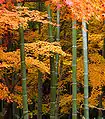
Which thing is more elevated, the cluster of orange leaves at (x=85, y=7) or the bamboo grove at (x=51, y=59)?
the cluster of orange leaves at (x=85, y=7)

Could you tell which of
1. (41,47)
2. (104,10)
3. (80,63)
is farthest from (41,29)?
(104,10)

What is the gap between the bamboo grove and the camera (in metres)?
6.10

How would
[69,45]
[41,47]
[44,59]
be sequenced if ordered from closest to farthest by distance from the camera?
[41,47]
[44,59]
[69,45]

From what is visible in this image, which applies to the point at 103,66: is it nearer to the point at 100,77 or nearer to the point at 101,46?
the point at 100,77

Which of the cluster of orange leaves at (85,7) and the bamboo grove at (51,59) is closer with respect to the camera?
the cluster of orange leaves at (85,7)

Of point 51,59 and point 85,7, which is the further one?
point 51,59

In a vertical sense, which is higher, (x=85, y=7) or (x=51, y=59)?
(x=85, y=7)

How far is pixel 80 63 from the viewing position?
32.1 ft

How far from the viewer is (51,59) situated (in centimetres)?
727

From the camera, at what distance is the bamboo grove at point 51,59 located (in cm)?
610

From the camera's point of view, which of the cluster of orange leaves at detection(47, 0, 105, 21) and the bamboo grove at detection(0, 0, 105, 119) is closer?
the cluster of orange leaves at detection(47, 0, 105, 21)

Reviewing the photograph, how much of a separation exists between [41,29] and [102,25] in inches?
93.7

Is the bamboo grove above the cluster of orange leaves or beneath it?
beneath

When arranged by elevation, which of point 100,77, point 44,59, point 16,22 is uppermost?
point 16,22
